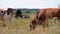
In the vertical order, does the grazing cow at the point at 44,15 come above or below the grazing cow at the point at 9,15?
below

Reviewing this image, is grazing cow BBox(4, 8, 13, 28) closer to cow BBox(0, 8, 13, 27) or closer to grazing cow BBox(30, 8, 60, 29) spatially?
cow BBox(0, 8, 13, 27)

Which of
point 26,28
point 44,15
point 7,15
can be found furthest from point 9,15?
point 44,15

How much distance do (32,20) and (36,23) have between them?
286 mm

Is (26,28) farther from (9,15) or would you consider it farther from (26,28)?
(9,15)

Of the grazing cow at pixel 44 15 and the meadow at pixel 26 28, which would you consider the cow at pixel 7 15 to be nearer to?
the meadow at pixel 26 28

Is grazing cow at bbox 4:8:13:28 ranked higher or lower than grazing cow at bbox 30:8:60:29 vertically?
higher

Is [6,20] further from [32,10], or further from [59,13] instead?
[59,13]

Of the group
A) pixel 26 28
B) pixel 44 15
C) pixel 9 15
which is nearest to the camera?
pixel 26 28

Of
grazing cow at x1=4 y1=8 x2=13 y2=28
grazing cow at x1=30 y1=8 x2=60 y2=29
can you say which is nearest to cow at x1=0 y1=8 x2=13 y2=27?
grazing cow at x1=4 y1=8 x2=13 y2=28

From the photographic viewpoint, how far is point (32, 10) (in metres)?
4.42

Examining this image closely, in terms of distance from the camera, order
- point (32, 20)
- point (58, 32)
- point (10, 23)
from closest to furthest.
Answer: point (58, 32) → point (10, 23) → point (32, 20)

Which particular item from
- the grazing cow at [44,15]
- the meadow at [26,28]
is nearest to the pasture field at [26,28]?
the meadow at [26,28]

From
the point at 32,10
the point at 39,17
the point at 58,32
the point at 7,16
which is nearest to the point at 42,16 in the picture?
the point at 39,17

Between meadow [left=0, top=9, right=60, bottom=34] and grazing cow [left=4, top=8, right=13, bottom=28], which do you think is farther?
grazing cow [left=4, top=8, right=13, bottom=28]
